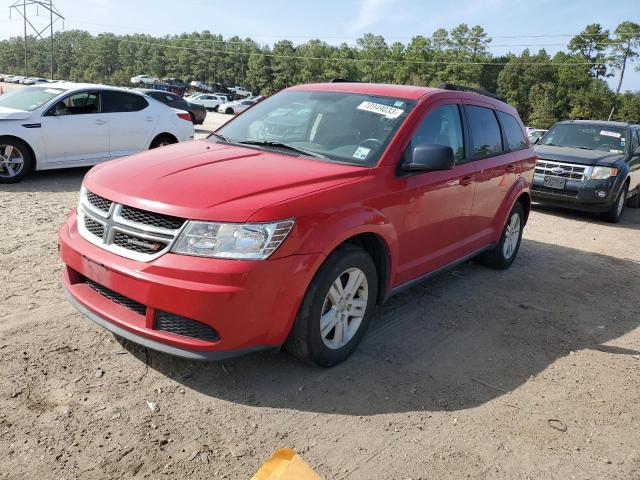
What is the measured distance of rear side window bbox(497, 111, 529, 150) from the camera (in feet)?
18.4

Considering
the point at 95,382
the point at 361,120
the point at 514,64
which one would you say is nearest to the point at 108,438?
the point at 95,382

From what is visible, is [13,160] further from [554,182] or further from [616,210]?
[616,210]

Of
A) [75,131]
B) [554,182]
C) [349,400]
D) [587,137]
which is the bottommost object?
[349,400]

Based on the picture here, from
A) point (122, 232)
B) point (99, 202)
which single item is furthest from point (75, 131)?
point (122, 232)

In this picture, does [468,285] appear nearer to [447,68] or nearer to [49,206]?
[49,206]

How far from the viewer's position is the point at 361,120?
13.2 feet

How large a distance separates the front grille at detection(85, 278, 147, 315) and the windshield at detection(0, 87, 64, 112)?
247 inches

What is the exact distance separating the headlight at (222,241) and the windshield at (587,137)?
9678mm

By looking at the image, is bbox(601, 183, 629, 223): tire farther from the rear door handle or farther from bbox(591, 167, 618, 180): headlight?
the rear door handle

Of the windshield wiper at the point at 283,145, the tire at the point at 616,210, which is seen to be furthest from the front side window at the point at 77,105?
the tire at the point at 616,210

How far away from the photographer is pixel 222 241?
2.81 metres

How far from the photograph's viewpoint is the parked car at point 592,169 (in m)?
9.35

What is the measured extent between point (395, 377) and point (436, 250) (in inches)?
52.3

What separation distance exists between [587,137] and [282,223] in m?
9.88
